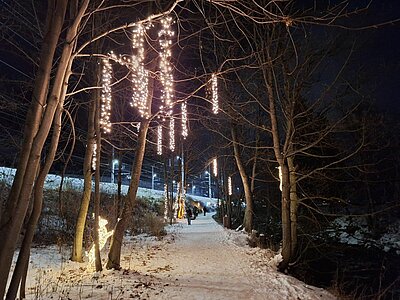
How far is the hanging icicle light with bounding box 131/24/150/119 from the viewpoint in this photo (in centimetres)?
536

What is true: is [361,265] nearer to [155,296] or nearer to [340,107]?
[340,107]

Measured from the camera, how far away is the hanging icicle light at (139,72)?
5363mm

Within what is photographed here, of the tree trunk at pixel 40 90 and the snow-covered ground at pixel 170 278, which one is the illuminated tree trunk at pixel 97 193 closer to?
the snow-covered ground at pixel 170 278

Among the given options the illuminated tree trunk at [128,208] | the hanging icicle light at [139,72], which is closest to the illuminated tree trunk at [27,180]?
the hanging icicle light at [139,72]

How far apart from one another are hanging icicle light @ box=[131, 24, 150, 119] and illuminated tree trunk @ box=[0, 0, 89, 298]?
1218 mm

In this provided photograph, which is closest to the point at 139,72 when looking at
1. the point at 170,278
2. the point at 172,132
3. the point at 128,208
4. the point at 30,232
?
the point at 30,232

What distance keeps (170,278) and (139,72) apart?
5.44 metres

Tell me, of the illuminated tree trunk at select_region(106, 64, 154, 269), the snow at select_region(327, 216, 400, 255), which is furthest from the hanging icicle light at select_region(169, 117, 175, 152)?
the snow at select_region(327, 216, 400, 255)

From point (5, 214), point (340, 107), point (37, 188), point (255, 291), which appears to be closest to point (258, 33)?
point (340, 107)

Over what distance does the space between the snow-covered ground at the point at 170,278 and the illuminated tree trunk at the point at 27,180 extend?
3034mm

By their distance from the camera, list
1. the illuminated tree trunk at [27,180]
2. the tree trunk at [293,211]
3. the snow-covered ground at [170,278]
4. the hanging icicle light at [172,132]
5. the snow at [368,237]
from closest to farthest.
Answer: the illuminated tree trunk at [27,180] → the snow-covered ground at [170,278] → the tree trunk at [293,211] → the hanging icicle light at [172,132] → the snow at [368,237]

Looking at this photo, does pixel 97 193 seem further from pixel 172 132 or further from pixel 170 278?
pixel 172 132

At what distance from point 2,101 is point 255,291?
28.6ft

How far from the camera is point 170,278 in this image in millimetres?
8289
